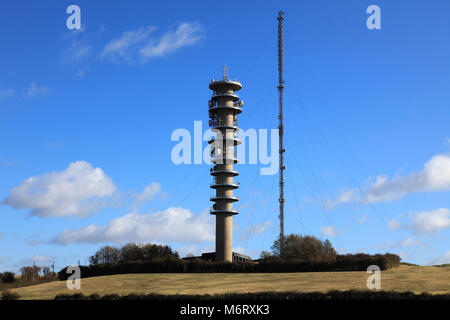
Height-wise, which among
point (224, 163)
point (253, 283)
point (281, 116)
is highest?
point (281, 116)

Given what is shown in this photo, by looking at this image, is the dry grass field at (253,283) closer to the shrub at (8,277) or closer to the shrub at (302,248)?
the shrub at (302,248)

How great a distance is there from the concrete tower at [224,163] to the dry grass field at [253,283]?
1292 cm

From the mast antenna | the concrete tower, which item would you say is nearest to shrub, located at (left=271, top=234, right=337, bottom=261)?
the mast antenna

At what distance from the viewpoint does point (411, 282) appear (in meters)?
67.6

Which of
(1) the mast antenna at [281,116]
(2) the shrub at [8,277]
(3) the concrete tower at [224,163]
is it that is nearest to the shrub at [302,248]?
(1) the mast antenna at [281,116]

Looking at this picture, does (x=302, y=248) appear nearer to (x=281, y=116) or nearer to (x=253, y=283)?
(x=281, y=116)

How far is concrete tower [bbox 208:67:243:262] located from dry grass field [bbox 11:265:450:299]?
12.9 m

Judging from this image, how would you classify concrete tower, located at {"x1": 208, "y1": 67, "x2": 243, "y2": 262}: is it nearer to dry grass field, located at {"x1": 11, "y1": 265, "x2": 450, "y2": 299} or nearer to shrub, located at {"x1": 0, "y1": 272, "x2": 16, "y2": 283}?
dry grass field, located at {"x1": 11, "y1": 265, "x2": 450, "y2": 299}

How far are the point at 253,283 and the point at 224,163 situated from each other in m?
32.5

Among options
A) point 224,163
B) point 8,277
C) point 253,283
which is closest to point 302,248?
point 224,163

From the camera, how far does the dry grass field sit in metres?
66.6

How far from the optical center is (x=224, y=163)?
103 m
